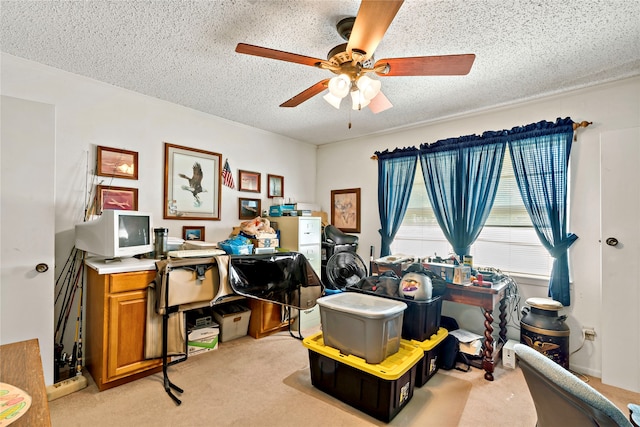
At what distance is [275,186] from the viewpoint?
170 inches

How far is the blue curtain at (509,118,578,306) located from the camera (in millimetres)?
2718

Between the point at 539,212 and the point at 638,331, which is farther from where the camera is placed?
the point at 539,212

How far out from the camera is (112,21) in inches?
73.9

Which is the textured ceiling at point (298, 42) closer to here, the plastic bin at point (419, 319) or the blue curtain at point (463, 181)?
the blue curtain at point (463, 181)

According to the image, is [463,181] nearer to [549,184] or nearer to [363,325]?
[549,184]

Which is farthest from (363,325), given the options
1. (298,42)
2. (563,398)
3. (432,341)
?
(298,42)

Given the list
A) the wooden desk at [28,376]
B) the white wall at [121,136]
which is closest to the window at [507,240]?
the white wall at [121,136]

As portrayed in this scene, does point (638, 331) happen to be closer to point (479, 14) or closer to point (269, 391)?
point (479, 14)

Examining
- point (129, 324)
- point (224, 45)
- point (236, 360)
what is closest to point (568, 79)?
point (224, 45)

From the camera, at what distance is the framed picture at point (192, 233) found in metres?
3.33

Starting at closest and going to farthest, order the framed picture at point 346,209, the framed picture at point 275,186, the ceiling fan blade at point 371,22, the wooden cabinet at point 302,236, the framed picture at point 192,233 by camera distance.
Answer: the ceiling fan blade at point 371,22 < the framed picture at point 192,233 < the wooden cabinet at point 302,236 < the framed picture at point 275,186 < the framed picture at point 346,209

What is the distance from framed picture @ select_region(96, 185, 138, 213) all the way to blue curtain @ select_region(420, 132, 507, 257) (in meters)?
3.28

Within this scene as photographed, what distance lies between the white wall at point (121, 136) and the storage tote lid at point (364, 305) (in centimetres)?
199

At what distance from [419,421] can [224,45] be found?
299cm
